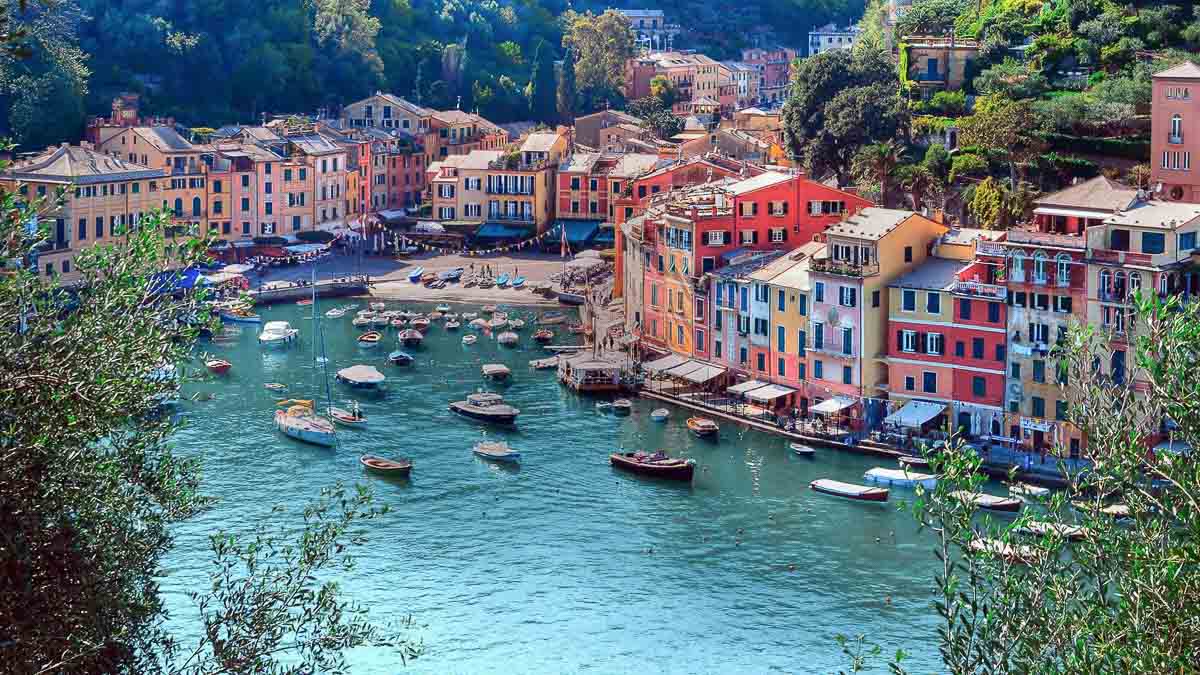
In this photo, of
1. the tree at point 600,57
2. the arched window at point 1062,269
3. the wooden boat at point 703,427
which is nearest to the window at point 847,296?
the wooden boat at point 703,427

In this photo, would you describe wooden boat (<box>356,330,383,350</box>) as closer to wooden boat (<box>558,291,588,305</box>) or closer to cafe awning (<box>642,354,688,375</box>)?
wooden boat (<box>558,291,588,305</box>)

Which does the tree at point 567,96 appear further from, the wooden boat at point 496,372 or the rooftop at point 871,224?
the rooftop at point 871,224

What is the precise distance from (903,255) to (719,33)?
84.1 metres

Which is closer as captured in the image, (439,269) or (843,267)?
(843,267)

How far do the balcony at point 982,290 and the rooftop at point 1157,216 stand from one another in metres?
3.36

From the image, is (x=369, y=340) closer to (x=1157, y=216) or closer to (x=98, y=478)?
(x=1157, y=216)

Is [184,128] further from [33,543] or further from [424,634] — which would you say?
[33,543]

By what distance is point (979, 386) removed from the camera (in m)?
50.0

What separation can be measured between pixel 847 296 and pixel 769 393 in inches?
148

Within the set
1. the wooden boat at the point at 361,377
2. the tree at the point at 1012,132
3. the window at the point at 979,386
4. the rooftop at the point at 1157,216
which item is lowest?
the wooden boat at the point at 361,377

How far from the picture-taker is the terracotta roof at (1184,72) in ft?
181

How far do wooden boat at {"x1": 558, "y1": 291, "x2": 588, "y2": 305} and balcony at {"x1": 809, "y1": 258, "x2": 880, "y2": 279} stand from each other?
63.5 feet

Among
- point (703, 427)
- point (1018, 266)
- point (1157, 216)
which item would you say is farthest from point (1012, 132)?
point (703, 427)

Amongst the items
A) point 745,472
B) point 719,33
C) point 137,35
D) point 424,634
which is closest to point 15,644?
point 424,634
